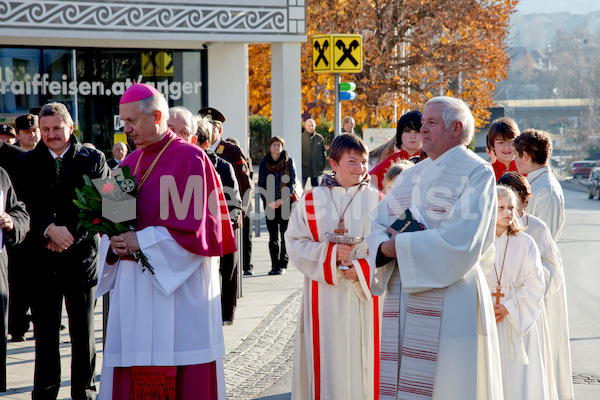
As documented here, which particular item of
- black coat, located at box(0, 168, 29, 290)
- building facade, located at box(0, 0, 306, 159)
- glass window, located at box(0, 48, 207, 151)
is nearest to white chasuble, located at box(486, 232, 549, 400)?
black coat, located at box(0, 168, 29, 290)

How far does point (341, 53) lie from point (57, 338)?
848 centimetres

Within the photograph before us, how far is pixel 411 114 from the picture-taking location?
7039mm

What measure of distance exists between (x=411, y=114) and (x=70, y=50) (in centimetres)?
890

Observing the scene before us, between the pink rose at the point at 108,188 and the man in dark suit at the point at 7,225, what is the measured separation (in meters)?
1.36

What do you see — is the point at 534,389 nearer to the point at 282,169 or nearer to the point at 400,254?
the point at 400,254

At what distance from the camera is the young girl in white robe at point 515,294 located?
17.2 ft

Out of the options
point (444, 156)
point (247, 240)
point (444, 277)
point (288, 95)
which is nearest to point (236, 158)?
point (247, 240)

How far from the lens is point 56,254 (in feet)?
19.1

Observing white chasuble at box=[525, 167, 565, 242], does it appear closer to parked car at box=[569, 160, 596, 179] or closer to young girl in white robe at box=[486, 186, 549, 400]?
young girl in white robe at box=[486, 186, 549, 400]

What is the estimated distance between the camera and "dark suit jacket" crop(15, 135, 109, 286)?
19.0 ft

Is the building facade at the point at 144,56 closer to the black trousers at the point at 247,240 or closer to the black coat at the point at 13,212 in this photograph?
the black trousers at the point at 247,240

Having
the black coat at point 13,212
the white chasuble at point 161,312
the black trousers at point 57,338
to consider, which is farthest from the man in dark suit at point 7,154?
the white chasuble at point 161,312

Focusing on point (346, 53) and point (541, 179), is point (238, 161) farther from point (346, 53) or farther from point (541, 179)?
point (541, 179)

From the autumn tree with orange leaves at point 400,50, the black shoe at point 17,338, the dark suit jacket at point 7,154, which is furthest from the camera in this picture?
the autumn tree with orange leaves at point 400,50
